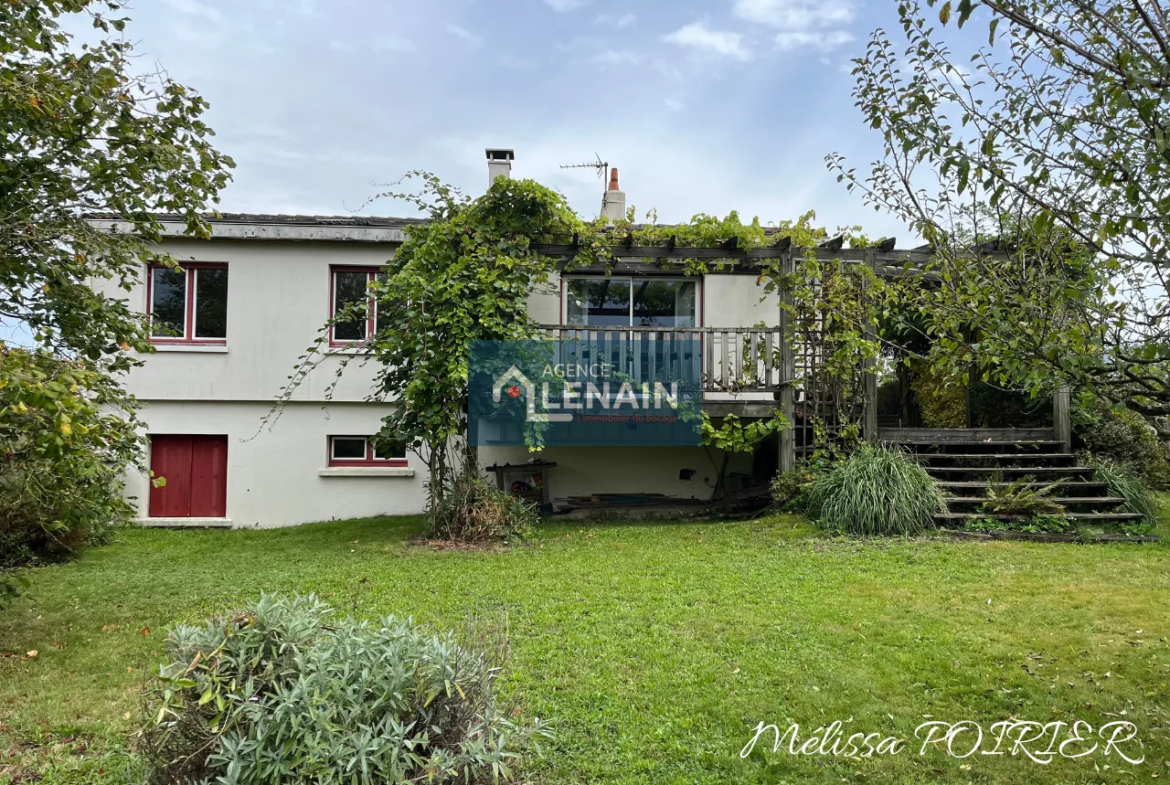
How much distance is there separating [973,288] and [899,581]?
3.27m

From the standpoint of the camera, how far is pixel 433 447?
8531 mm

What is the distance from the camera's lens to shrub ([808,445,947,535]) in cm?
745

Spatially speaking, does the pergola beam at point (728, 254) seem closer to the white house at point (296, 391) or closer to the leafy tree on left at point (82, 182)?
the white house at point (296, 391)

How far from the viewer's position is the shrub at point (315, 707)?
2.20 m

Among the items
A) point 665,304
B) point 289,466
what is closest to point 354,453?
point 289,466

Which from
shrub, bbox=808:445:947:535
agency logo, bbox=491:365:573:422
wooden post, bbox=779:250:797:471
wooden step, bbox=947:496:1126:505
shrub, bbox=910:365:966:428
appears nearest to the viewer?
shrub, bbox=808:445:947:535

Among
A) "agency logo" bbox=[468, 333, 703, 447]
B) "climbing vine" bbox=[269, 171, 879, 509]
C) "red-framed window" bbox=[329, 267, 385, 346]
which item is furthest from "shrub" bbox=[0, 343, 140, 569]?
"red-framed window" bbox=[329, 267, 385, 346]

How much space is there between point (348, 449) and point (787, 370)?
7032mm

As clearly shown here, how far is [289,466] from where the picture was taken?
1093 centimetres

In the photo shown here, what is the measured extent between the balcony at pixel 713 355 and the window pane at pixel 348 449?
3904 millimetres

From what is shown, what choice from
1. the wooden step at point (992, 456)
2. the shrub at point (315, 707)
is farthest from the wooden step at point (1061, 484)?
the shrub at point (315, 707)

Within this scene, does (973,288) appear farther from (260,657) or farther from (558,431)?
(558,431)

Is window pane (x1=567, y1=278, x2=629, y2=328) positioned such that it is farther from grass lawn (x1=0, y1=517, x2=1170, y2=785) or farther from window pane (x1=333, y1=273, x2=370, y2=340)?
grass lawn (x1=0, y1=517, x2=1170, y2=785)

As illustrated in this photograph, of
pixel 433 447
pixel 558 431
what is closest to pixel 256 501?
pixel 433 447
